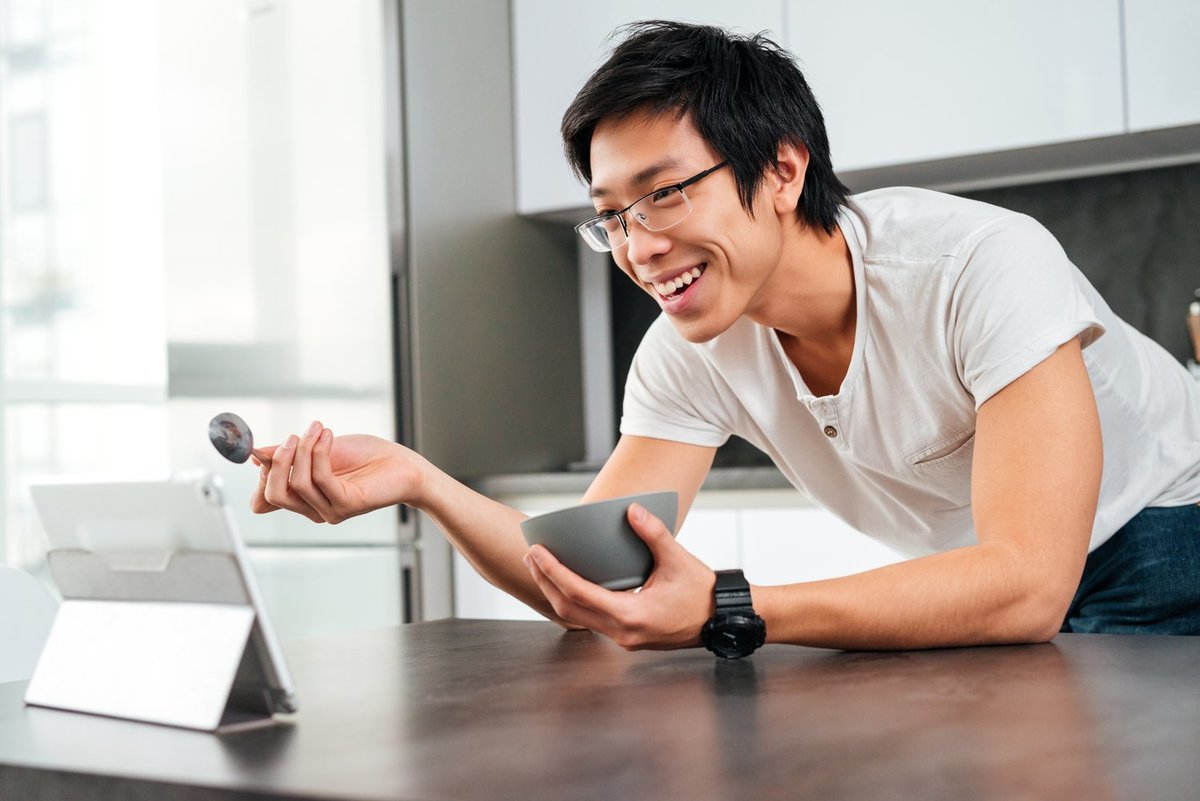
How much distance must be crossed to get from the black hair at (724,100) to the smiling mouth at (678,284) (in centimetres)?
9

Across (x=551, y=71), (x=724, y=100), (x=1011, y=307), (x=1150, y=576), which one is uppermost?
(x=551, y=71)

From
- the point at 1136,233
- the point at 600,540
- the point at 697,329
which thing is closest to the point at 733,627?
the point at 600,540

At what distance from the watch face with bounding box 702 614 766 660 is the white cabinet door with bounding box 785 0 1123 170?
7.22 ft

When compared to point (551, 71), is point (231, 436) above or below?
below

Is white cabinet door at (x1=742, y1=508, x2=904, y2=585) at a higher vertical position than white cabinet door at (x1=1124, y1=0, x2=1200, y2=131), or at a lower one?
lower

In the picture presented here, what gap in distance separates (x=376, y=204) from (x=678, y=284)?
177cm

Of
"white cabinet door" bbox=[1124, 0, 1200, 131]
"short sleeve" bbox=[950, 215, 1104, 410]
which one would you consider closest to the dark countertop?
"short sleeve" bbox=[950, 215, 1104, 410]

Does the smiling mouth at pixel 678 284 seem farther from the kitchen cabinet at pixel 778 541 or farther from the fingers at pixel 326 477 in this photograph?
the kitchen cabinet at pixel 778 541

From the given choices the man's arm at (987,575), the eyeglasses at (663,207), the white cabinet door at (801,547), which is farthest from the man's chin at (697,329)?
the white cabinet door at (801,547)

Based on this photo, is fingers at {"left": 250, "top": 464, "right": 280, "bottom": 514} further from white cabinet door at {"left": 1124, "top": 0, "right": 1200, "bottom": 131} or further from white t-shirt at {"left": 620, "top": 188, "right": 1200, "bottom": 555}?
white cabinet door at {"left": 1124, "top": 0, "right": 1200, "bottom": 131}

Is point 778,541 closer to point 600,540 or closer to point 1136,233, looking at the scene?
point 1136,233

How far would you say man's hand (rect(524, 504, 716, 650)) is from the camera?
0.93m

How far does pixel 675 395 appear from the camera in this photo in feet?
5.46

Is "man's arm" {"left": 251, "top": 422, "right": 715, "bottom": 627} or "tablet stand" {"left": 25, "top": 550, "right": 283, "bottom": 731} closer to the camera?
"tablet stand" {"left": 25, "top": 550, "right": 283, "bottom": 731}
